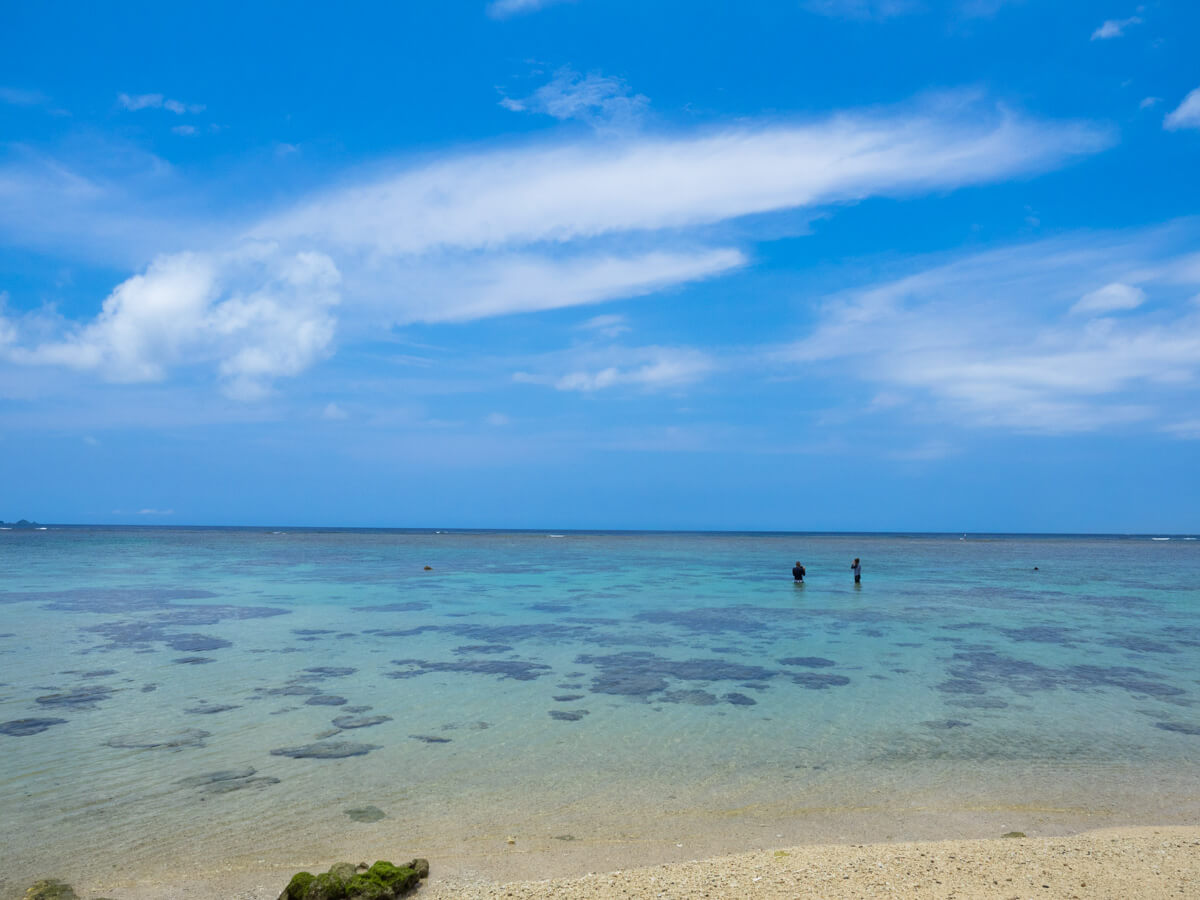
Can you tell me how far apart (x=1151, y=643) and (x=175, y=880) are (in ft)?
92.4

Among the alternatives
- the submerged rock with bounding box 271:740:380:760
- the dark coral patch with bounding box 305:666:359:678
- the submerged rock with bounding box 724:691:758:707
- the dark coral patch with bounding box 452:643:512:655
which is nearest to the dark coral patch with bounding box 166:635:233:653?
the dark coral patch with bounding box 305:666:359:678

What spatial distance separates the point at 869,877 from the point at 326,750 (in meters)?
8.86

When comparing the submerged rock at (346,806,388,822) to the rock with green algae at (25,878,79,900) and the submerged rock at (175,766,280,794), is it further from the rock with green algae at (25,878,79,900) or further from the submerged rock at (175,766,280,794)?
the rock with green algae at (25,878,79,900)

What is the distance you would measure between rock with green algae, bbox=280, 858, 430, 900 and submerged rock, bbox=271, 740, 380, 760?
4.65 meters

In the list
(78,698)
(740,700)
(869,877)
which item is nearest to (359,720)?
(78,698)

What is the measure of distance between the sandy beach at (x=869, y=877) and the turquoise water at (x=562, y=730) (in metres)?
0.66

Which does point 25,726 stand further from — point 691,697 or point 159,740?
point 691,697

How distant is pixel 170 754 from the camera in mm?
12039

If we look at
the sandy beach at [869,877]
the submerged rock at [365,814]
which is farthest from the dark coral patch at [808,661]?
the submerged rock at [365,814]

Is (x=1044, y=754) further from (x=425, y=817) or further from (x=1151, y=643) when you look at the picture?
(x=1151, y=643)

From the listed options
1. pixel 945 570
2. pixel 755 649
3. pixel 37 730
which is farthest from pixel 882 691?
pixel 945 570

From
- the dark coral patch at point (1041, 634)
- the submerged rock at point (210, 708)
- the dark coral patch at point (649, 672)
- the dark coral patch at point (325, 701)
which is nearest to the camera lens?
the submerged rock at point (210, 708)

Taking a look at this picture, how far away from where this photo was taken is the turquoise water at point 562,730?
31.0 feet

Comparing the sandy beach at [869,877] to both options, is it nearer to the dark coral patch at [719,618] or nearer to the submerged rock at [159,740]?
the submerged rock at [159,740]
